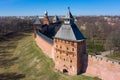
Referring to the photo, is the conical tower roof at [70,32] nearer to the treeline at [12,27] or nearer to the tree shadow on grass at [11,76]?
the tree shadow on grass at [11,76]

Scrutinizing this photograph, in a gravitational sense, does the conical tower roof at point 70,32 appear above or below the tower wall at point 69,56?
above

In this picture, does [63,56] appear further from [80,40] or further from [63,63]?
[80,40]

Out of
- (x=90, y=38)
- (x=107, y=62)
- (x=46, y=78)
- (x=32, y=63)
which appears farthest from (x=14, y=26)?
(x=107, y=62)

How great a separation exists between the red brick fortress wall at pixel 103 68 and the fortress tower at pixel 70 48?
150 cm

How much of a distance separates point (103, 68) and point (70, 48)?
4.86 m

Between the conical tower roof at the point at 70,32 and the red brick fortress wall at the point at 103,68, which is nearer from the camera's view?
the red brick fortress wall at the point at 103,68

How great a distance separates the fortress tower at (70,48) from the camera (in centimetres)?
2425

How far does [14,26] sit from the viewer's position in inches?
4112

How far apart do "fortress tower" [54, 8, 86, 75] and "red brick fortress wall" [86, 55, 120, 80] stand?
1.50m

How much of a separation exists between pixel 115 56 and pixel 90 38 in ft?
53.4

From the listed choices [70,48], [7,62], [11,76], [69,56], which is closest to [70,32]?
[70,48]

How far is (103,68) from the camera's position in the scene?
2220 centimetres

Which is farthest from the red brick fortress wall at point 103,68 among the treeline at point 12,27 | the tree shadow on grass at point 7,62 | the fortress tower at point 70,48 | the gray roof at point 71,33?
the treeline at point 12,27

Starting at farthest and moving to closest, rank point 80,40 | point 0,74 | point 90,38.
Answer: point 90,38 < point 0,74 < point 80,40
